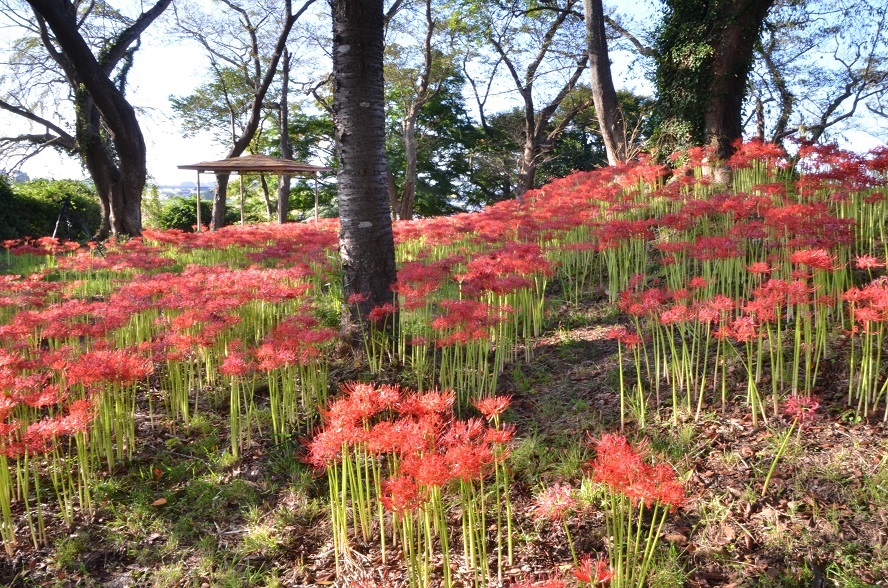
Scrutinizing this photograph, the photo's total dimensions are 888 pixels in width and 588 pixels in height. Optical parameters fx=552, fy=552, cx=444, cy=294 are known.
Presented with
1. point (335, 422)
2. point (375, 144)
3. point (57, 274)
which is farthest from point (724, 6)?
point (57, 274)

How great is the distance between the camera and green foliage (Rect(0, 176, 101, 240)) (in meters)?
15.7

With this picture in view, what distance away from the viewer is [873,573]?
2.34 metres

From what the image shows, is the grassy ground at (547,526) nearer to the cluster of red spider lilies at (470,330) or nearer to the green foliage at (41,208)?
the cluster of red spider lilies at (470,330)

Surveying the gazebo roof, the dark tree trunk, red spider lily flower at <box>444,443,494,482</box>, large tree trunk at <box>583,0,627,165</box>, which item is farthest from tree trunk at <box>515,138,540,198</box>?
red spider lily flower at <box>444,443,494,482</box>

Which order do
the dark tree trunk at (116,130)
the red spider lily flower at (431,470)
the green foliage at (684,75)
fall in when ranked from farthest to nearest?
the dark tree trunk at (116,130) → the green foliage at (684,75) → the red spider lily flower at (431,470)

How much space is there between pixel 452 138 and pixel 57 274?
866 inches

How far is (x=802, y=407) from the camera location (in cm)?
280

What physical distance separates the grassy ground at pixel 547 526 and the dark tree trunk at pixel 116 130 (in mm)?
10957

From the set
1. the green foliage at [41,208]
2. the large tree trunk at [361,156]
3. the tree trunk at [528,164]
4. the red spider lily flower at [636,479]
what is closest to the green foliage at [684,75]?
the large tree trunk at [361,156]

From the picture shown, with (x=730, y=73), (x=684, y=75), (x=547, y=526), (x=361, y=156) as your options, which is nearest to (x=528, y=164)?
(x=684, y=75)

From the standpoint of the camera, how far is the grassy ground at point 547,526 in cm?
253

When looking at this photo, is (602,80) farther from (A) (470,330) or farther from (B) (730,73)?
(A) (470,330)

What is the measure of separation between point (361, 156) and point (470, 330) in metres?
1.83

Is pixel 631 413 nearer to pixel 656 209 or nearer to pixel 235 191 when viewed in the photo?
pixel 656 209
